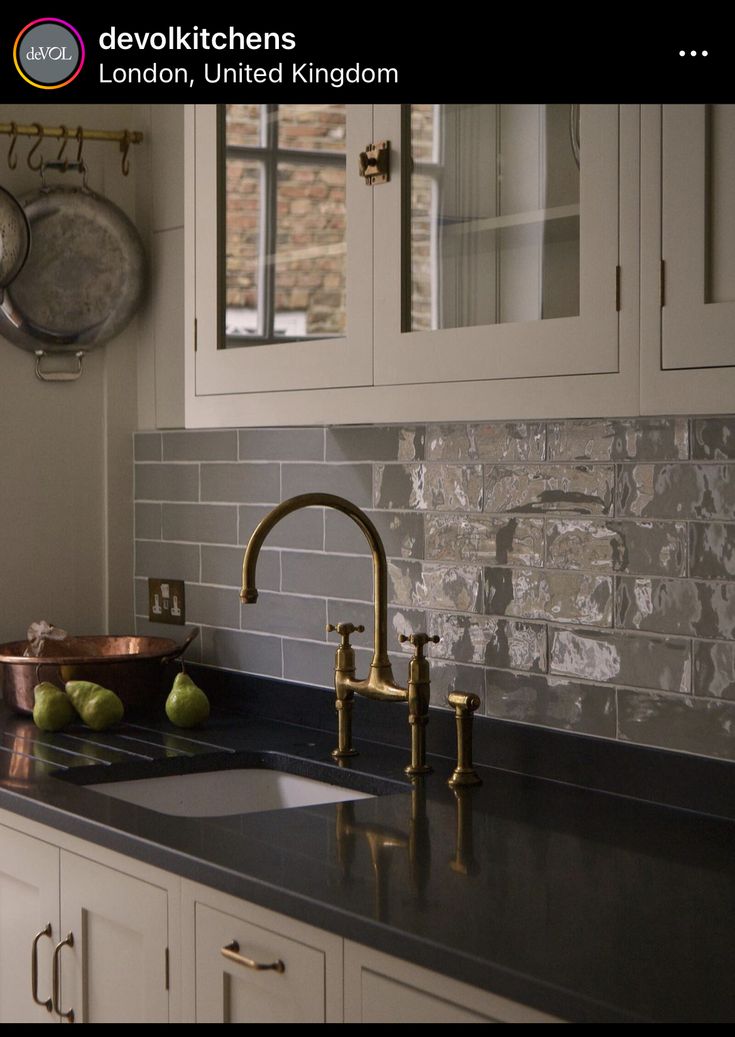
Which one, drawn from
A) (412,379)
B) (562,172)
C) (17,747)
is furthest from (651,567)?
(17,747)

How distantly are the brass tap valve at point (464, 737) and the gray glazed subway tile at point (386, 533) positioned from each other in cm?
39

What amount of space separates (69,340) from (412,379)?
124 centimetres

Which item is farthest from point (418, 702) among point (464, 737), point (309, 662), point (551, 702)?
point (309, 662)

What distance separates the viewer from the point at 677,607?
6.28ft

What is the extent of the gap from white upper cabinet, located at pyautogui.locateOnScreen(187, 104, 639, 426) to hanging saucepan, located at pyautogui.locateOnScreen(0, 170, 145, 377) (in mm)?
674

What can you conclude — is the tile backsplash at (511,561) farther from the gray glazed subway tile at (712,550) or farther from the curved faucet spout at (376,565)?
the curved faucet spout at (376,565)

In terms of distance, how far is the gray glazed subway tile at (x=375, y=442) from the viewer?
92.7 inches

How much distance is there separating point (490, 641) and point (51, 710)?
2.69 feet

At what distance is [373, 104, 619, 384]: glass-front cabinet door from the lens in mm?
1610

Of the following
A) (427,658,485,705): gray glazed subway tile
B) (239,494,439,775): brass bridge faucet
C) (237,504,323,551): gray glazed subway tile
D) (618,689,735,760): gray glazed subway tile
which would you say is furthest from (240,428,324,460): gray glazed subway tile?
(618,689,735,760): gray glazed subway tile
